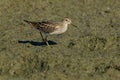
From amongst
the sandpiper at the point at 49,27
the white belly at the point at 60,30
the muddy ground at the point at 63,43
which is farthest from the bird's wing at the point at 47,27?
the muddy ground at the point at 63,43

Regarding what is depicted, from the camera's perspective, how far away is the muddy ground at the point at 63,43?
14820 mm

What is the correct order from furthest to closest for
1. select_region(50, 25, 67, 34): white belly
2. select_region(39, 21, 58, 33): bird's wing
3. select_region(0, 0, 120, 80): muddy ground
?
select_region(50, 25, 67, 34): white belly
select_region(39, 21, 58, 33): bird's wing
select_region(0, 0, 120, 80): muddy ground

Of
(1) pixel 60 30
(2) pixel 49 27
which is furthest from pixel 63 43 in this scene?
(2) pixel 49 27

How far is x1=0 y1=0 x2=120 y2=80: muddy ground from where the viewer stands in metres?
14.8

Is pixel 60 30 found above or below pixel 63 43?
above

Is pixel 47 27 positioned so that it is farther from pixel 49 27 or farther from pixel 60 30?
pixel 60 30

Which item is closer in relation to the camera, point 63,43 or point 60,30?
point 60,30

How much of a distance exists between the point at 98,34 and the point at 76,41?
1.11 m

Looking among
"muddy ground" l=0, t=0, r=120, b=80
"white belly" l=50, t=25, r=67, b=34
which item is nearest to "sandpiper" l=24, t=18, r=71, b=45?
"white belly" l=50, t=25, r=67, b=34

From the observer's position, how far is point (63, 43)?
1697 centimetres

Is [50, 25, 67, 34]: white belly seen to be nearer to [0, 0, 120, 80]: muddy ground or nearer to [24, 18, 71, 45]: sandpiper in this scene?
[24, 18, 71, 45]: sandpiper

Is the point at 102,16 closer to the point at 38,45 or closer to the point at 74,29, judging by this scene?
the point at 74,29

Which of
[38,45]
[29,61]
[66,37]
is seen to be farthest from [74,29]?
[29,61]

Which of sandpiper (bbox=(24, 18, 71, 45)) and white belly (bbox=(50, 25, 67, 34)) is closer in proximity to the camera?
sandpiper (bbox=(24, 18, 71, 45))
